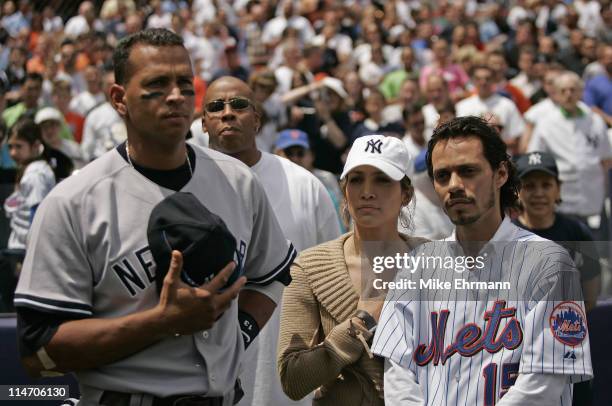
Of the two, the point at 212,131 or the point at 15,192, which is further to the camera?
the point at 15,192

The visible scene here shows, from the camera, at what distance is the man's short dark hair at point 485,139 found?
413 cm

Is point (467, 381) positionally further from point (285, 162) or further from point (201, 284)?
point (285, 162)

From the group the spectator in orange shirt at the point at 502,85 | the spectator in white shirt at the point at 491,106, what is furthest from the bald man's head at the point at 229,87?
the spectator in orange shirt at the point at 502,85

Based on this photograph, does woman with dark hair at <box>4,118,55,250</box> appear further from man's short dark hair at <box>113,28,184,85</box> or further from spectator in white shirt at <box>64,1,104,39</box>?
spectator in white shirt at <box>64,1,104,39</box>

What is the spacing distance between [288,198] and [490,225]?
1.63 metres

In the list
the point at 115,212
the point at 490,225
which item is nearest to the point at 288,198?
the point at 490,225

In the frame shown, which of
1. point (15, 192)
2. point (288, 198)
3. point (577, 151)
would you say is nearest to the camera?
point (288, 198)

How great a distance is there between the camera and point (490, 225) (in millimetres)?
3982

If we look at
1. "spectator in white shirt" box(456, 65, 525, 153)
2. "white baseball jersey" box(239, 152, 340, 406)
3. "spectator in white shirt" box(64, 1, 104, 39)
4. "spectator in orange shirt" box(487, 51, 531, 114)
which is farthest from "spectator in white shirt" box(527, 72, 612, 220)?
"spectator in white shirt" box(64, 1, 104, 39)

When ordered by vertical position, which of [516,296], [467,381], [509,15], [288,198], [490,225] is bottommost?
[467,381]

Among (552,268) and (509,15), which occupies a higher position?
(509,15)

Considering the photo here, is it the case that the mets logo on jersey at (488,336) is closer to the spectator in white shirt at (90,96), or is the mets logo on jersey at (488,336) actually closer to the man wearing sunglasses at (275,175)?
the man wearing sunglasses at (275,175)

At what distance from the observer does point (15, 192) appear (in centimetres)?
875

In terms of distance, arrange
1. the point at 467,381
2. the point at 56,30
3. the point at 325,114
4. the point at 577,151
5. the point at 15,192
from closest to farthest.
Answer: the point at 467,381 < the point at 15,192 < the point at 577,151 < the point at 325,114 < the point at 56,30
